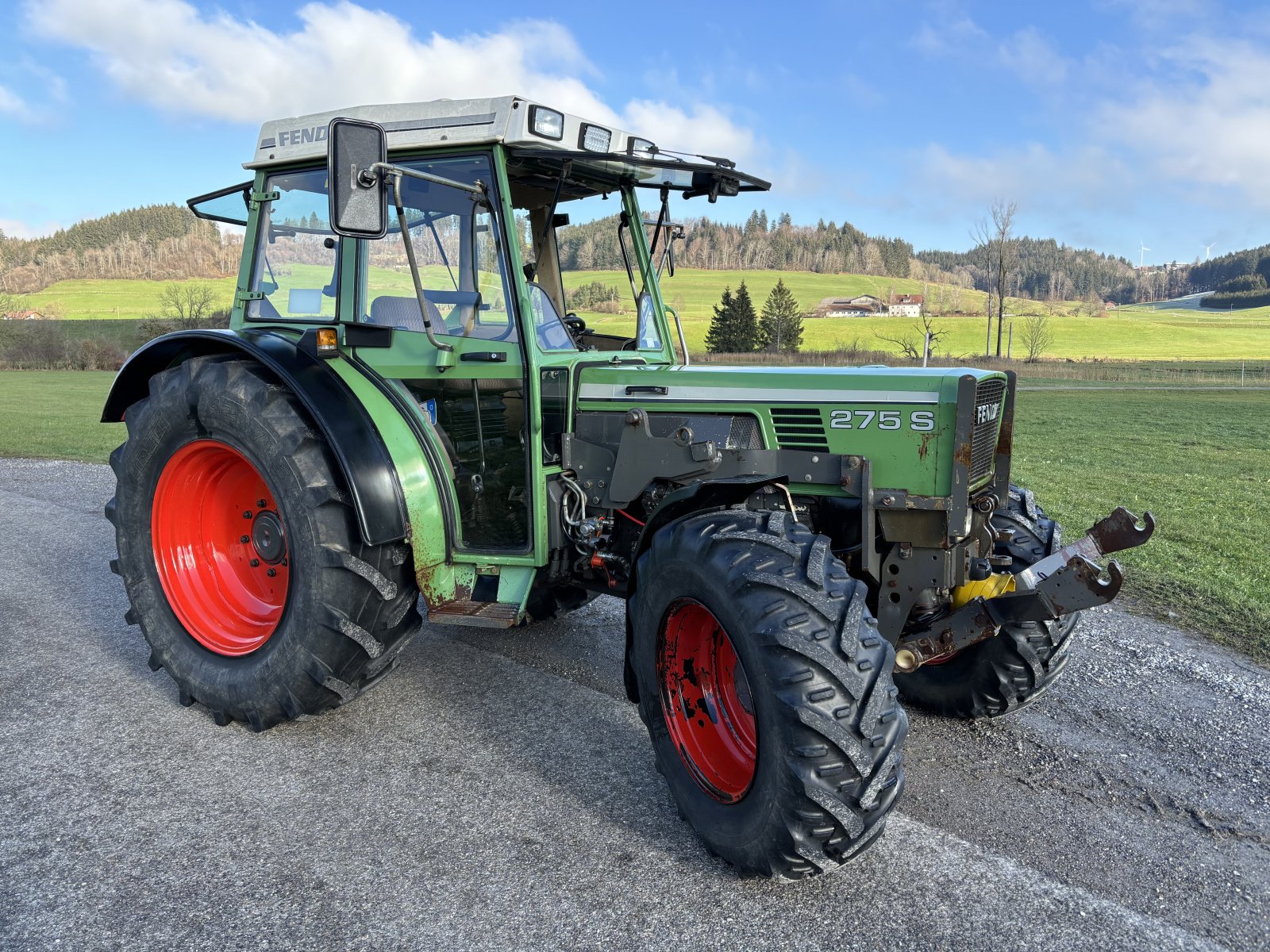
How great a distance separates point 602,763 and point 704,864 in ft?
2.53

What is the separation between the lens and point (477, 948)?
2605 millimetres

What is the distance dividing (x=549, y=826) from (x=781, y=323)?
54.4 metres

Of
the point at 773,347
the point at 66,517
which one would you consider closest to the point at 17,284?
the point at 773,347

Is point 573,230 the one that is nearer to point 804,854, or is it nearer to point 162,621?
point 162,621

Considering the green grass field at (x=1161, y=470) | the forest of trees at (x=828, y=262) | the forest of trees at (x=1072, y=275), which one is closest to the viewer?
the green grass field at (x=1161, y=470)

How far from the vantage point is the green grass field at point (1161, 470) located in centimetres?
630

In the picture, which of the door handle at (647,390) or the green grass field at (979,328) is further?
the green grass field at (979,328)

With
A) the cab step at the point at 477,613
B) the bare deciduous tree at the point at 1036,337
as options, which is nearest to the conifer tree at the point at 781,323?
the bare deciduous tree at the point at 1036,337

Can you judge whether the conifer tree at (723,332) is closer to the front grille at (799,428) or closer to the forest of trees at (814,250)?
the forest of trees at (814,250)

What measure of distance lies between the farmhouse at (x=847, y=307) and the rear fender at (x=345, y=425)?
7063cm

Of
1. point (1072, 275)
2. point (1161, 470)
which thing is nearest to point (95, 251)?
point (1161, 470)

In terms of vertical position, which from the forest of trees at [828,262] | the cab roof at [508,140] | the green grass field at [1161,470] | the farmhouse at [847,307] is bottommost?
the green grass field at [1161,470]

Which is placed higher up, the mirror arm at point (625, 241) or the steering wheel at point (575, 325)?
the mirror arm at point (625, 241)

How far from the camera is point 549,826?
3.25 m
